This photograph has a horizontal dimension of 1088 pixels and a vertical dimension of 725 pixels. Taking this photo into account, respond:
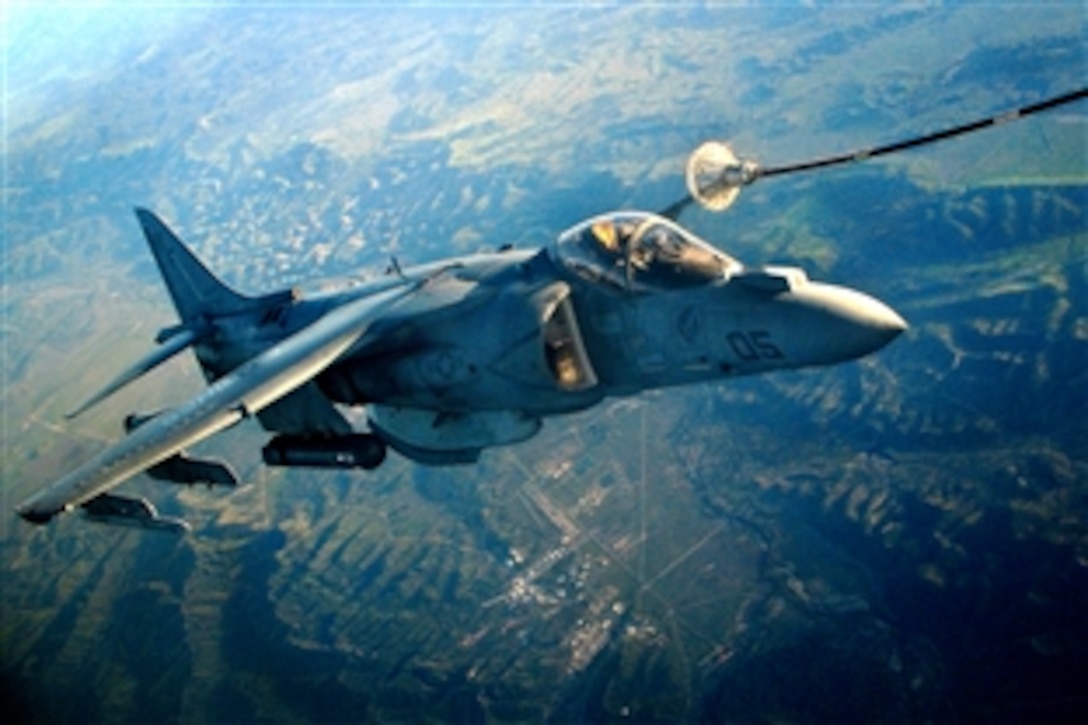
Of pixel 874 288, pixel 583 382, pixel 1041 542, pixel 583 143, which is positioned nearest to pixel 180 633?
pixel 583 382

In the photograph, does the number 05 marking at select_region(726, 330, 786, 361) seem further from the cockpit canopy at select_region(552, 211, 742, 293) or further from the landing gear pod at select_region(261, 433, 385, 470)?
the landing gear pod at select_region(261, 433, 385, 470)

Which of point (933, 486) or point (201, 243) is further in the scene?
point (201, 243)

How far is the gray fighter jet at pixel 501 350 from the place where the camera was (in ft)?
38.4

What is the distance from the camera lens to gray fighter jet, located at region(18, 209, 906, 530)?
38.4 feet

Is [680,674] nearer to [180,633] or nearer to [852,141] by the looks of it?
[180,633]

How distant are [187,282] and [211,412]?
33.1 ft

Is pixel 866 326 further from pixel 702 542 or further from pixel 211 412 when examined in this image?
pixel 702 542

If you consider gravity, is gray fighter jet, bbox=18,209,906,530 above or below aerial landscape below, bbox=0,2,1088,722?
above

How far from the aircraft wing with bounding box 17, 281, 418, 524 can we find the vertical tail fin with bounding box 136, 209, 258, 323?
652cm

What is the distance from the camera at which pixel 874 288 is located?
374ft

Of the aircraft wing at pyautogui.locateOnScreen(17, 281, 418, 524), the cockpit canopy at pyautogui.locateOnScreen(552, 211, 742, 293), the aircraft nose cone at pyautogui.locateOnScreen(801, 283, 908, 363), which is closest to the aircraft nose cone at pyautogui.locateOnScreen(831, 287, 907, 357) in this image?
the aircraft nose cone at pyautogui.locateOnScreen(801, 283, 908, 363)

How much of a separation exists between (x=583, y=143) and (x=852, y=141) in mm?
64569

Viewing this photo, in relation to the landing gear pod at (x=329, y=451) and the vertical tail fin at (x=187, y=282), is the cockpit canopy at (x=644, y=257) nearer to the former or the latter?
the landing gear pod at (x=329, y=451)

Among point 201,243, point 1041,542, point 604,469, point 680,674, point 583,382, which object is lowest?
point 1041,542
